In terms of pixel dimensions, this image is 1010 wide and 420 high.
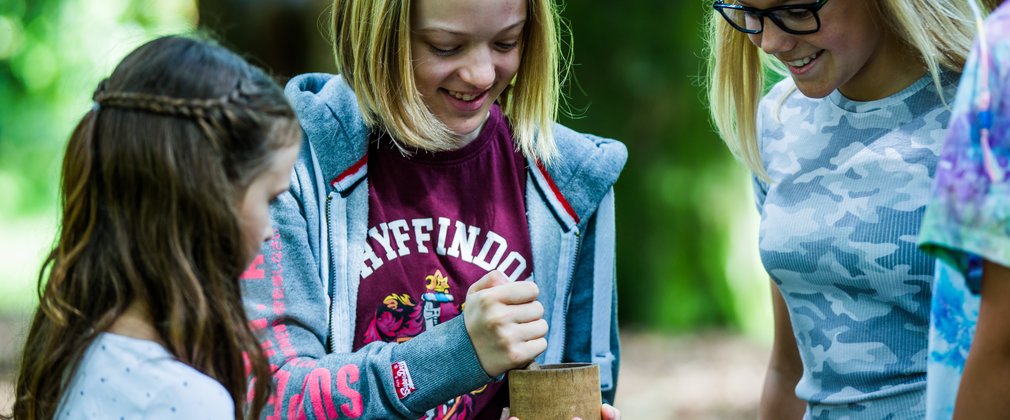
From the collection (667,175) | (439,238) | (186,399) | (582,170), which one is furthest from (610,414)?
(667,175)

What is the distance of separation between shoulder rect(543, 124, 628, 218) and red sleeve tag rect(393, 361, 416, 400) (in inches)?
25.2

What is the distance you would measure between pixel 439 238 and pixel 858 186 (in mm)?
912

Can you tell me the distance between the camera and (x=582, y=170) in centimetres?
267

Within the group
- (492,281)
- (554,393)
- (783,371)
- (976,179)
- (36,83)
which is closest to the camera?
(976,179)

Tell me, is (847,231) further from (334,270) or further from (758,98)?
(334,270)

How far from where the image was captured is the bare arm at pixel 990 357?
1518 millimetres

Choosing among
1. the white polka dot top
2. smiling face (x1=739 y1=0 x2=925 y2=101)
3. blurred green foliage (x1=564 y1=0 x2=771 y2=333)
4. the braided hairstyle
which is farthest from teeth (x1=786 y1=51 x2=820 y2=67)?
blurred green foliage (x1=564 y1=0 x2=771 y2=333)

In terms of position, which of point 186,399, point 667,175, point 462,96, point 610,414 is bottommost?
point 667,175

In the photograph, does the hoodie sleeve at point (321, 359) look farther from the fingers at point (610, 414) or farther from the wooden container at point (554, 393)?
the fingers at point (610, 414)

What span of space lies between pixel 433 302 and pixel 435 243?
0.45 ft

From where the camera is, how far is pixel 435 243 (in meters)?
2.48

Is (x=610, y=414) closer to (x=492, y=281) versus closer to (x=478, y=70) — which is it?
(x=492, y=281)

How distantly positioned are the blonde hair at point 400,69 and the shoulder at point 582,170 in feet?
0.16

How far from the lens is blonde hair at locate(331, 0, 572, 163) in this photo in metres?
2.39
